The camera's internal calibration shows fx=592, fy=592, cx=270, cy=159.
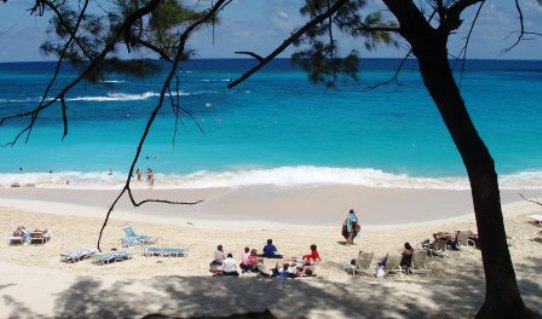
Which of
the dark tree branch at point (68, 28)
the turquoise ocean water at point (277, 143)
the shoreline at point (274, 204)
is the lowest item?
the shoreline at point (274, 204)

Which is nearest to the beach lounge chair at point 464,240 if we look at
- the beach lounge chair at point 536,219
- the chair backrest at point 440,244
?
the chair backrest at point 440,244

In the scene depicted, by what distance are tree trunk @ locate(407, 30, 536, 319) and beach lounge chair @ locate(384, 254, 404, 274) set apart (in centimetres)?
629

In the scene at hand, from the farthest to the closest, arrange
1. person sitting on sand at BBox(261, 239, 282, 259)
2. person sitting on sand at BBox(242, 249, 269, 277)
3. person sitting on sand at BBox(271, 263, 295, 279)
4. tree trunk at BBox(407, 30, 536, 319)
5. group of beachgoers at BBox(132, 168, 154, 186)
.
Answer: group of beachgoers at BBox(132, 168, 154, 186)
person sitting on sand at BBox(261, 239, 282, 259)
person sitting on sand at BBox(242, 249, 269, 277)
person sitting on sand at BBox(271, 263, 295, 279)
tree trunk at BBox(407, 30, 536, 319)

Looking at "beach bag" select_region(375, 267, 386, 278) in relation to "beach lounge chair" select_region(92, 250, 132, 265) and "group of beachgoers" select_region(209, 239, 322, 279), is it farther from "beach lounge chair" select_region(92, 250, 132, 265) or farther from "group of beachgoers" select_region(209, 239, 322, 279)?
"beach lounge chair" select_region(92, 250, 132, 265)

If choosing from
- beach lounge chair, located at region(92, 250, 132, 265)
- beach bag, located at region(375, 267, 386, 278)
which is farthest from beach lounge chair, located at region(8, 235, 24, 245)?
beach bag, located at region(375, 267, 386, 278)

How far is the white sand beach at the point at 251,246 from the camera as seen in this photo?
236 inches

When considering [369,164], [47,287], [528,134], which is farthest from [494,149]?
[47,287]

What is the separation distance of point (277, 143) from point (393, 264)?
21.7 metres

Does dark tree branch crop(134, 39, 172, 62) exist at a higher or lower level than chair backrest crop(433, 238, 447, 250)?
higher

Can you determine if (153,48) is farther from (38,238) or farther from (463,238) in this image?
Result: (38,238)

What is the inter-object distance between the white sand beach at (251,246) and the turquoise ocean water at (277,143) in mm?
2314

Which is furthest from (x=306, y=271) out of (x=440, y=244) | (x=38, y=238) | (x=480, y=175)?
(x=480, y=175)

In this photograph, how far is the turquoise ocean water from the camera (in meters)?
23.4

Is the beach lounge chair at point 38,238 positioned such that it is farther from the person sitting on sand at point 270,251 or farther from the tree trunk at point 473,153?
the tree trunk at point 473,153
